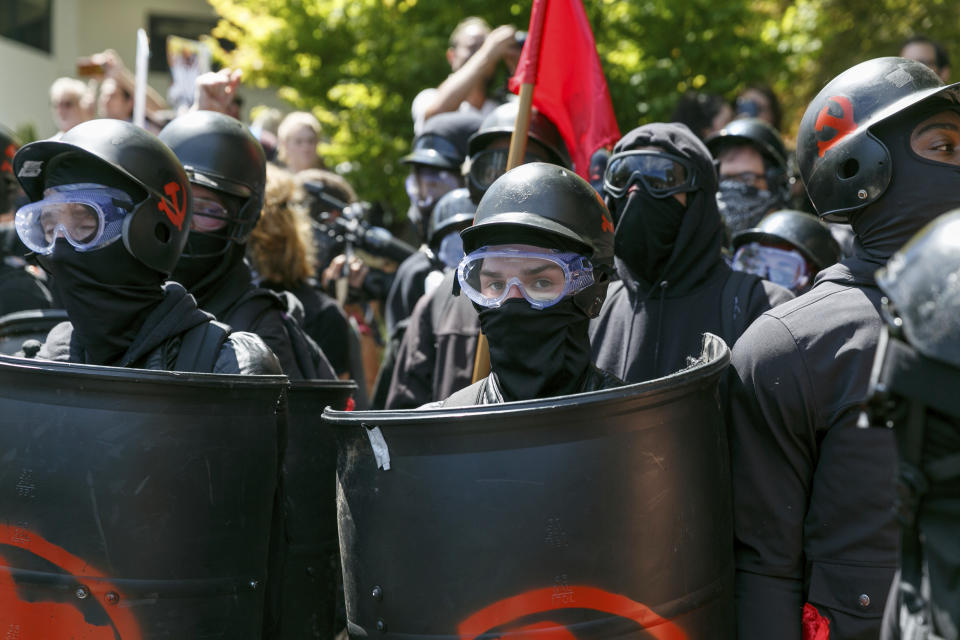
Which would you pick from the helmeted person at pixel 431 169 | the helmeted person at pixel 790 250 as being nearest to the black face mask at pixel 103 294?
the helmeted person at pixel 790 250

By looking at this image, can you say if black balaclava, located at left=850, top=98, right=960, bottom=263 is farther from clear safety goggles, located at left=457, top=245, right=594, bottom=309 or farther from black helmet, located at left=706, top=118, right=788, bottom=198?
black helmet, located at left=706, top=118, right=788, bottom=198

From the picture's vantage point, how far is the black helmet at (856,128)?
2938 millimetres

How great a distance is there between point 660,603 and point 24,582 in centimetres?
153

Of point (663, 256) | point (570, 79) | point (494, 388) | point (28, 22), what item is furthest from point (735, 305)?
point (28, 22)

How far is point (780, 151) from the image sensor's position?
277 inches

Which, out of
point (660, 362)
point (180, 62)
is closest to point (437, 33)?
point (180, 62)

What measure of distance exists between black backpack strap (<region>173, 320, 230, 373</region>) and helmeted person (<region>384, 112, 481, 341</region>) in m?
3.42

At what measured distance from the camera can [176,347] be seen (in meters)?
3.44

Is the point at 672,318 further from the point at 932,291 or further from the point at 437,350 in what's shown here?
the point at 932,291

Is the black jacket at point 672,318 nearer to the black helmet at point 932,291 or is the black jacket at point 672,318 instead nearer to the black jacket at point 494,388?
the black jacket at point 494,388

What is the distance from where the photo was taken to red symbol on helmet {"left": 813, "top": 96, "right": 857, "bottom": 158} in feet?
9.96

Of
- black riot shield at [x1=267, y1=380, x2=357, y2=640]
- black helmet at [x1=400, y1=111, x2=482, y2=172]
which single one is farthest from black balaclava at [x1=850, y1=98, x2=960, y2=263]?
black helmet at [x1=400, y1=111, x2=482, y2=172]

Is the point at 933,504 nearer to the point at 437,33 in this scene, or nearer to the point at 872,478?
the point at 872,478

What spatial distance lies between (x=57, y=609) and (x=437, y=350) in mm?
2860
